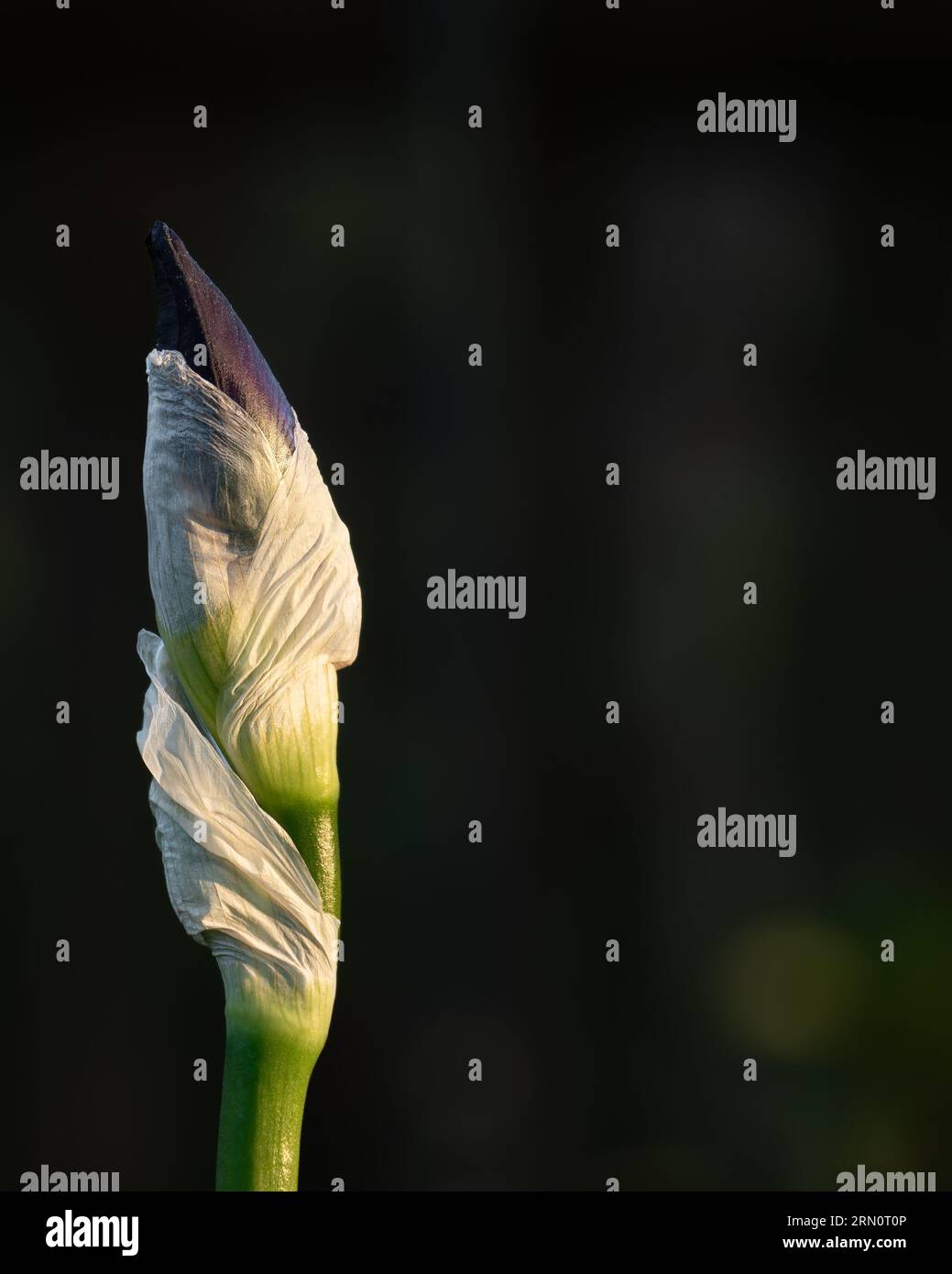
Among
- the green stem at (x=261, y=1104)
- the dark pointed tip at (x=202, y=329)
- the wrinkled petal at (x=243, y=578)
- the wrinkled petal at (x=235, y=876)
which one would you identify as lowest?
the green stem at (x=261, y=1104)

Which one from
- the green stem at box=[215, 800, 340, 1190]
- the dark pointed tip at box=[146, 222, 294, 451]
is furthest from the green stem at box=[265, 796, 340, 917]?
the dark pointed tip at box=[146, 222, 294, 451]

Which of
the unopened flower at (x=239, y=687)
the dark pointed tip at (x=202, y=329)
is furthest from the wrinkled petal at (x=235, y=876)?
the dark pointed tip at (x=202, y=329)

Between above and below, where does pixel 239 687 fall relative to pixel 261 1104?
above

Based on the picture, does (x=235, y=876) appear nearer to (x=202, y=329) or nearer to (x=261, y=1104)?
(x=261, y=1104)

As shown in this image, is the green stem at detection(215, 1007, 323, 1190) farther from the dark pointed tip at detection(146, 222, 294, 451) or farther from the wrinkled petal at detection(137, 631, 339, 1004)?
the dark pointed tip at detection(146, 222, 294, 451)

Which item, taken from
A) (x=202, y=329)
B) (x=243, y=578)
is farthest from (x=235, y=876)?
(x=202, y=329)

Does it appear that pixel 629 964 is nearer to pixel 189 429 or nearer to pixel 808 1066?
pixel 808 1066

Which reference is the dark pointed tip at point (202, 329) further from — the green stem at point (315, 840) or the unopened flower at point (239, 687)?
the green stem at point (315, 840)

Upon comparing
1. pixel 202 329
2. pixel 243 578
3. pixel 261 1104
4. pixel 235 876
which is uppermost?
pixel 202 329

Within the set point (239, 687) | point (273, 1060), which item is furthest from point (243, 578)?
point (273, 1060)

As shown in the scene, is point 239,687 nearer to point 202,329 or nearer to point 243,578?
point 243,578
